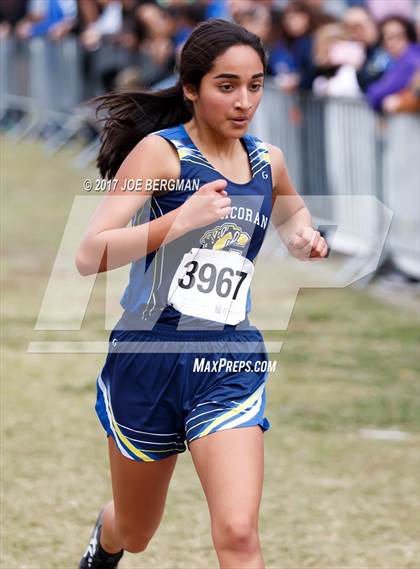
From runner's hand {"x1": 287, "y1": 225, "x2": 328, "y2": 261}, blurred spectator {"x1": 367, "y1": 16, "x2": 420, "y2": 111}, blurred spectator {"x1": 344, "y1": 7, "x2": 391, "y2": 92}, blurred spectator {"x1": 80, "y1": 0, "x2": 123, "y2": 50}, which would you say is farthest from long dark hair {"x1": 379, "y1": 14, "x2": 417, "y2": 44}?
blurred spectator {"x1": 80, "y1": 0, "x2": 123, "y2": 50}

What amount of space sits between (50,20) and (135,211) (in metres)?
16.9

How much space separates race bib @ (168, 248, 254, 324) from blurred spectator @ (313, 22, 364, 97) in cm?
706

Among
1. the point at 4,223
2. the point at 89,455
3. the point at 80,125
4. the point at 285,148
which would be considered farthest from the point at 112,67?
the point at 89,455

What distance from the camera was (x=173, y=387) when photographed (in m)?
3.77

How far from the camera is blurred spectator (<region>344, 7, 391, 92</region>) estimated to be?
10500mm

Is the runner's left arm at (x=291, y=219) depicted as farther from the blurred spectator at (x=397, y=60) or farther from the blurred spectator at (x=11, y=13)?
the blurred spectator at (x=11, y=13)

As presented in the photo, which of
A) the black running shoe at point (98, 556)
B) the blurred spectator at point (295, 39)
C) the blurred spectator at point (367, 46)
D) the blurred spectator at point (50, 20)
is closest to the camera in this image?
the black running shoe at point (98, 556)

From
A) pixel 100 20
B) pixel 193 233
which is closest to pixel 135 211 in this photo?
pixel 193 233

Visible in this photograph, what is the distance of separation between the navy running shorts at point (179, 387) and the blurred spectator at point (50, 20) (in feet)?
51.7

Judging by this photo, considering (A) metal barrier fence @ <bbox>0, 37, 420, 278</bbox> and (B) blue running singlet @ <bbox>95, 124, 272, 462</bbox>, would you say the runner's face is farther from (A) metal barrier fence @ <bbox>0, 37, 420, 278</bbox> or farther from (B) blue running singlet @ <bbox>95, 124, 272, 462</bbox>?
(A) metal barrier fence @ <bbox>0, 37, 420, 278</bbox>

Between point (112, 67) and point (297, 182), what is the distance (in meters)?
7.11

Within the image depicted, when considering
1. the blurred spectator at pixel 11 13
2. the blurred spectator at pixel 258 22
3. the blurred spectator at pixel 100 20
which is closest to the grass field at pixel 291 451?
the blurred spectator at pixel 258 22

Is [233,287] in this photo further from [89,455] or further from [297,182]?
[297,182]

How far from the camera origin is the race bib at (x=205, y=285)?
3.79 metres
